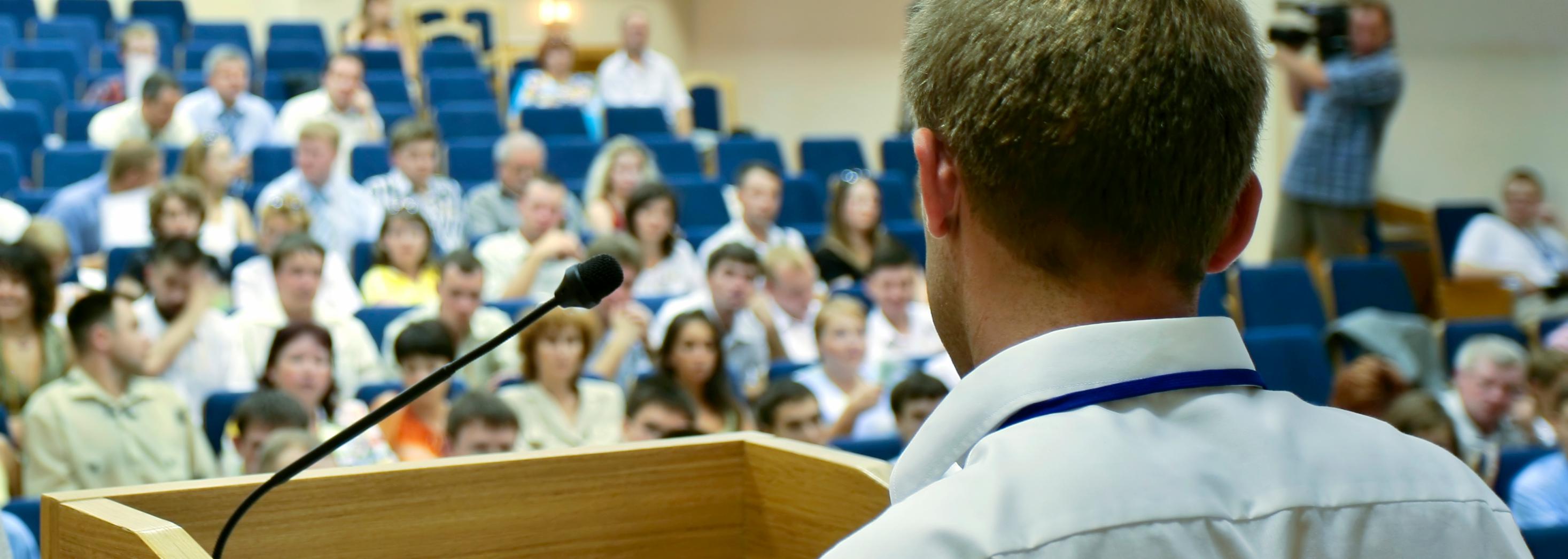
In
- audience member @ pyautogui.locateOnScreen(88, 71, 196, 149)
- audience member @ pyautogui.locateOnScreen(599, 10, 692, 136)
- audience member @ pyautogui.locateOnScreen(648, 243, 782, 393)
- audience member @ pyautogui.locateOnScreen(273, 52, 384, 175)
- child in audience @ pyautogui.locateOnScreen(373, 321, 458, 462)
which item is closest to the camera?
child in audience @ pyautogui.locateOnScreen(373, 321, 458, 462)

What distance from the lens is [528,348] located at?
126 inches

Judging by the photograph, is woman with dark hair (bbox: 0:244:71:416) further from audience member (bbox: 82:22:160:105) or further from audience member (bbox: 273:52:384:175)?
audience member (bbox: 82:22:160:105)

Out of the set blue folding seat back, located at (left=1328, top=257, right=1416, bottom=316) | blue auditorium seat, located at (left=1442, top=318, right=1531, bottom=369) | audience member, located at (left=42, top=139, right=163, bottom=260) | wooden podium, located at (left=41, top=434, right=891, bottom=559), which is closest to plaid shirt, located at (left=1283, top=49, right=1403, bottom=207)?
blue folding seat back, located at (left=1328, top=257, right=1416, bottom=316)

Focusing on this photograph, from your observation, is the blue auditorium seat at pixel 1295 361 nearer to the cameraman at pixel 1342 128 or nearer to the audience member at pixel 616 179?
the cameraman at pixel 1342 128

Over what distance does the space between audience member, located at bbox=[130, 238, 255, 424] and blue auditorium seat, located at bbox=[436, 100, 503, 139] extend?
2442 mm

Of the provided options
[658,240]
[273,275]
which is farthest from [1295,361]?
[273,275]

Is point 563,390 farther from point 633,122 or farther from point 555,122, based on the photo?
point 633,122

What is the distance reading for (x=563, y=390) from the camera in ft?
10.5

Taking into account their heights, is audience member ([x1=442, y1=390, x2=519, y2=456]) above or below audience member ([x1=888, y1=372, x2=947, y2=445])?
above

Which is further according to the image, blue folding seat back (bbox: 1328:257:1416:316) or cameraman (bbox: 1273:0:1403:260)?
cameraman (bbox: 1273:0:1403:260)

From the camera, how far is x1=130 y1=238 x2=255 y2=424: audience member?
3.41m

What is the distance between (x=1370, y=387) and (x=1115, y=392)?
2949mm

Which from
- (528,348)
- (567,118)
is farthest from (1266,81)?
(567,118)

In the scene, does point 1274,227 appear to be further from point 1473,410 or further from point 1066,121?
point 1066,121
